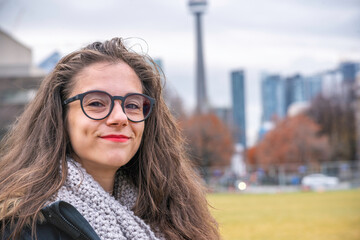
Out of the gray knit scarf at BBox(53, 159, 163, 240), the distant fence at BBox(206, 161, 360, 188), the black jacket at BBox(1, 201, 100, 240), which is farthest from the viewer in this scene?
the distant fence at BBox(206, 161, 360, 188)

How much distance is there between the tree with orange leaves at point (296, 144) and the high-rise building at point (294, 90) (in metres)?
14.4

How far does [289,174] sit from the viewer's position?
45.8 metres

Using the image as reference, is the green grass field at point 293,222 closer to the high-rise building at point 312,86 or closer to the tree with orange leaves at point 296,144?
the tree with orange leaves at point 296,144

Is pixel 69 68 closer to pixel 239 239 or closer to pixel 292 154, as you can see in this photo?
pixel 239 239

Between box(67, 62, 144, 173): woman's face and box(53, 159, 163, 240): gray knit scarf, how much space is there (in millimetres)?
90

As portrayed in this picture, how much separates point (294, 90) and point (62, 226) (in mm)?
92359

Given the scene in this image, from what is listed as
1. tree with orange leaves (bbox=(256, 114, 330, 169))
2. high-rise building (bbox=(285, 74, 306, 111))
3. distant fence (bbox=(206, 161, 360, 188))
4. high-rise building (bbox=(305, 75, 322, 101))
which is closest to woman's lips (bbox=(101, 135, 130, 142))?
distant fence (bbox=(206, 161, 360, 188))

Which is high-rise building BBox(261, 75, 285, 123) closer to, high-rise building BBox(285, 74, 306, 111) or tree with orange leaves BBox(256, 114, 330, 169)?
high-rise building BBox(285, 74, 306, 111)

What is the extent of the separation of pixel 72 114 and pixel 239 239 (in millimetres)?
10958

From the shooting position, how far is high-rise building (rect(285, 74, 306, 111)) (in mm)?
84019

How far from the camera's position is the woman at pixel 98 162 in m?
2.21

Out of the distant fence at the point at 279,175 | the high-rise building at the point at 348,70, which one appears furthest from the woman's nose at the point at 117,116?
the high-rise building at the point at 348,70

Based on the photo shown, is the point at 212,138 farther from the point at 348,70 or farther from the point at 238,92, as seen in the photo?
the point at 238,92

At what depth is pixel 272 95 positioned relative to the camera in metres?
101
